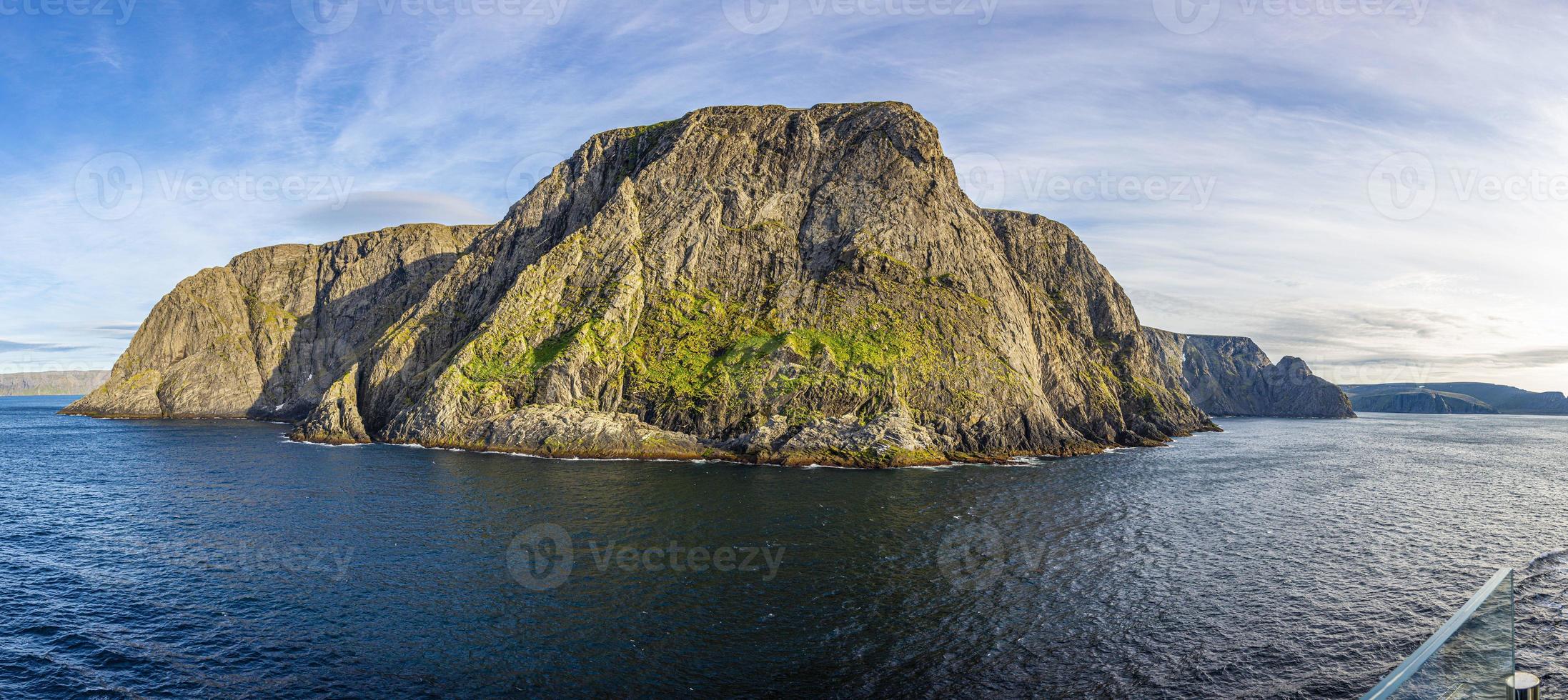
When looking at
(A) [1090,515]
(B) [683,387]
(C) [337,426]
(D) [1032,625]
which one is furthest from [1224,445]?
(C) [337,426]

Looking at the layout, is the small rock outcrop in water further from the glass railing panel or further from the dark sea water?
the glass railing panel

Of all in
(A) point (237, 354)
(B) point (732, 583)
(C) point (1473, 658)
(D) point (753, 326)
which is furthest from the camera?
(A) point (237, 354)

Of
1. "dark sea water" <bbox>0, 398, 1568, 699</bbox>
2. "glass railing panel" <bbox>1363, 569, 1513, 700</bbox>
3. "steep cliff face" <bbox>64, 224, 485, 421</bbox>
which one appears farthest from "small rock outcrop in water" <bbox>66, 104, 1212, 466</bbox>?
"glass railing panel" <bbox>1363, 569, 1513, 700</bbox>

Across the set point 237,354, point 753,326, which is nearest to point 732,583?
point 753,326

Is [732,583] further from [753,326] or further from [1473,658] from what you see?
[753,326]

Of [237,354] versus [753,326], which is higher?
[753,326]

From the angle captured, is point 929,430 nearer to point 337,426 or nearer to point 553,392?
point 553,392

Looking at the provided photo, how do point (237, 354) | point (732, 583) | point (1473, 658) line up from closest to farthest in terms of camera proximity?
point (1473, 658) < point (732, 583) < point (237, 354)
